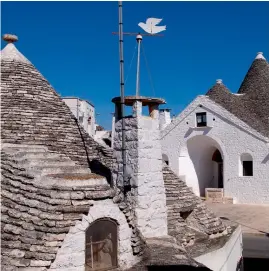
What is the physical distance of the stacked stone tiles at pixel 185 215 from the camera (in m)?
7.50

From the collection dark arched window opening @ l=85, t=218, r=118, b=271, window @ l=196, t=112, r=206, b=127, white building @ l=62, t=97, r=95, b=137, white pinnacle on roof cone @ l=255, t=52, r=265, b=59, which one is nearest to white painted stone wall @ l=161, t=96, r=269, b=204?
window @ l=196, t=112, r=206, b=127

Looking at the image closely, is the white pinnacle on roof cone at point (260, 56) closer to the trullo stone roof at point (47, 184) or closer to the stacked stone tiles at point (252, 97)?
Answer: the stacked stone tiles at point (252, 97)

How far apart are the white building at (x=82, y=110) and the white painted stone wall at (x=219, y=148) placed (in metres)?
4.94

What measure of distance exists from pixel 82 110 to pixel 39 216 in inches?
695

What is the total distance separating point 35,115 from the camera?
27.6 ft

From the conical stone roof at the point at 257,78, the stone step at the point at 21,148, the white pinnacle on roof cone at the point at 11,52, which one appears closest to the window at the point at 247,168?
the conical stone roof at the point at 257,78

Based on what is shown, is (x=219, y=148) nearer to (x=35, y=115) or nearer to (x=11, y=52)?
(x=11, y=52)

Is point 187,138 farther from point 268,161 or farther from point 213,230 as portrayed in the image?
point 213,230

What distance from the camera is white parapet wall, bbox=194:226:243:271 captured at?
7.18 m

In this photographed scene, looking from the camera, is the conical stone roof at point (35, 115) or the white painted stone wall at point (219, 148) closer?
the conical stone roof at point (35, 115)

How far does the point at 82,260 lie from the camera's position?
4852 millimetres

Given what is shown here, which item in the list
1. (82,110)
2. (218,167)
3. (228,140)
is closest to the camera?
(228,140)

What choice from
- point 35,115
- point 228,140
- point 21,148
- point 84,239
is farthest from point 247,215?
point 84,239

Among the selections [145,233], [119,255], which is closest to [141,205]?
[145,233]
